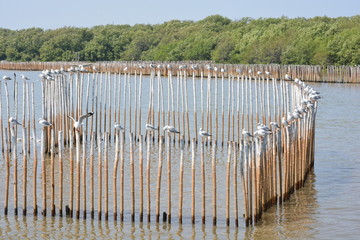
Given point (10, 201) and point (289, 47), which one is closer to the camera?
point (10, 201)

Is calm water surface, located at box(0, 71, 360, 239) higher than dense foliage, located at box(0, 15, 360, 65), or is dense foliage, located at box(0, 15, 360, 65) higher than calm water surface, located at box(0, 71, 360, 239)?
dense foliage, located at box(0, 15, 360, 65)

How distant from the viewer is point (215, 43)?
88688 millimetres

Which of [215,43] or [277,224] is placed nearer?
[277,224]

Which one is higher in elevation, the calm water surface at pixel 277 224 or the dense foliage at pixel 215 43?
the dense foliage at pixel 215 43

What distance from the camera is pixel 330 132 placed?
29.5 meters

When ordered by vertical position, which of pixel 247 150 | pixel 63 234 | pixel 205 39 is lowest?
pixel 63 234

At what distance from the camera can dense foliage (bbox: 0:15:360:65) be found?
69.0 metres

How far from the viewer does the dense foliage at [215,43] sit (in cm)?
6900

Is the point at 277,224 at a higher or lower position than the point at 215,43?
lower

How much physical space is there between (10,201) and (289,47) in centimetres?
5817

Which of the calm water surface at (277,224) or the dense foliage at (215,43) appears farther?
the dense foliage at (215,43)

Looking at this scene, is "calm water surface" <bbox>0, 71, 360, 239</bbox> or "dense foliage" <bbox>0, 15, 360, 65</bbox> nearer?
"calm water surface" <bbox>0, 71, 360, 239</bbox>

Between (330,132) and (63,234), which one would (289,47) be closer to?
(330,132)

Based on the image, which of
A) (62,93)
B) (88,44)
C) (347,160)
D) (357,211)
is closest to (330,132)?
(347,160)
